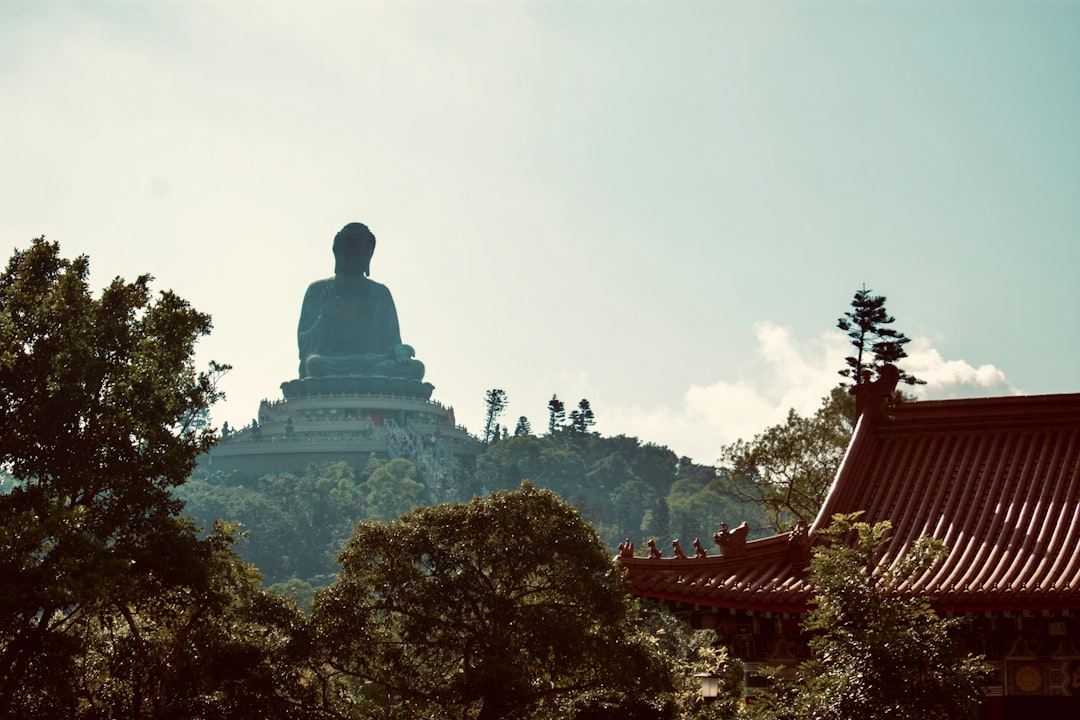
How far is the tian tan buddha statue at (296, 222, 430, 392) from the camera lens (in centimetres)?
9450

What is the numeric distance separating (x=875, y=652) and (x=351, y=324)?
8979cm

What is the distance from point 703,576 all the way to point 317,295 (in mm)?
86943

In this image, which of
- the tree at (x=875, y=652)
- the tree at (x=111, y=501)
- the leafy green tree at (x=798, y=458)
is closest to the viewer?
the tree at (x=875, y=652)

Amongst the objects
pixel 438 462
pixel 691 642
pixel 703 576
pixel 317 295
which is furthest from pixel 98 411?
pixel 438 462

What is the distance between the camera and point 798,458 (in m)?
29.6

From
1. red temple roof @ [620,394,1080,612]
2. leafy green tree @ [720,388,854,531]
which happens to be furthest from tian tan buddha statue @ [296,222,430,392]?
red temple roof @ [620,394,1080,612]

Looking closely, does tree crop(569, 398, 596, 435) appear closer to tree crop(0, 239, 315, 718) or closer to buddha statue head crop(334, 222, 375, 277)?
buddha statue head crop(334, 222, 375, 277)

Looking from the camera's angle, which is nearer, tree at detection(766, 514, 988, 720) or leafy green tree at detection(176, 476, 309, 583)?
tree at detection(766, 514, 988, 720)

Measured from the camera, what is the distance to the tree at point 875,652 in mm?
9367

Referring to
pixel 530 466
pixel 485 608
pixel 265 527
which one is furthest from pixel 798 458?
pixel 530 466

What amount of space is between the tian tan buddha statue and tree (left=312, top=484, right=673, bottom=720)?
7988cm

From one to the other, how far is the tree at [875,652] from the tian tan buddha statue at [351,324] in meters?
85.5

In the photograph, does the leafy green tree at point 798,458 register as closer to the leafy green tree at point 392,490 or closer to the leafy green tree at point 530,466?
the leafy green tree at point 392,490

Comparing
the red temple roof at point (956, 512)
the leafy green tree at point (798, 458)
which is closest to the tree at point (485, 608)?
the red temple roof at point (956, 512)
